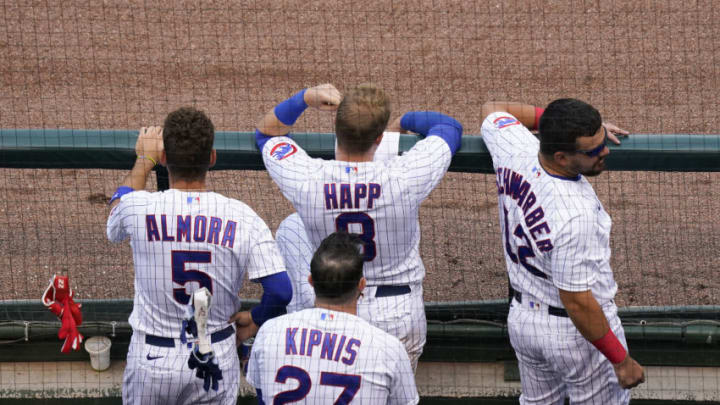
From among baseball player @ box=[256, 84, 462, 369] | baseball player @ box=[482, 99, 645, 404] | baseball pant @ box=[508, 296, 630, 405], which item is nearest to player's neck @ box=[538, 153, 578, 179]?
baseball player @ box=[482, 99, 645, 404]

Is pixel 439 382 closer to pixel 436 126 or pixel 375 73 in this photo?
pixel 436 126

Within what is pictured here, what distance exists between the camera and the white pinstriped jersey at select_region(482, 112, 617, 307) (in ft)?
8.50

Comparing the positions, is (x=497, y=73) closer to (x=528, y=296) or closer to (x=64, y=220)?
(x=64, y=220)

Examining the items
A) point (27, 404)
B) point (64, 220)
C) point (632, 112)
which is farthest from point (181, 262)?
point (632, 112)

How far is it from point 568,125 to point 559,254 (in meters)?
0.37

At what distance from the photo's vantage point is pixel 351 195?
2.74m

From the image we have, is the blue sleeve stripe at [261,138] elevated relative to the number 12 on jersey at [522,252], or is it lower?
elevated

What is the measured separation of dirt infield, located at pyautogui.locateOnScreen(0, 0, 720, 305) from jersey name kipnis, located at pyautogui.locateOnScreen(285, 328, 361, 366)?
2.75 metres

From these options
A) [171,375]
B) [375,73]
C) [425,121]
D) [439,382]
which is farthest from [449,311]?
[375,73]

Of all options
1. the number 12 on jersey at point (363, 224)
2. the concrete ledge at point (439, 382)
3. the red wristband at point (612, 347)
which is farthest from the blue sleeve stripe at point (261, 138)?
the red wristband at point (612, 347)

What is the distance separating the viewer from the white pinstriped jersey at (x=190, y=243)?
263cm

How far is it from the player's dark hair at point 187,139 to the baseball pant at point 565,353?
3.72 feet

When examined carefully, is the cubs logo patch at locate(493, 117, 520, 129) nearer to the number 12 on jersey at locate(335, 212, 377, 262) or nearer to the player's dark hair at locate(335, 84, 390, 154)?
the player's dark hair at locate(335, 84, 390, 154)

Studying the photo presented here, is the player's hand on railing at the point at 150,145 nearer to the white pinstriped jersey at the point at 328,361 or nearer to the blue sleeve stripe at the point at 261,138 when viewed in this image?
the blue sleeve stripe at the point at 261,138
